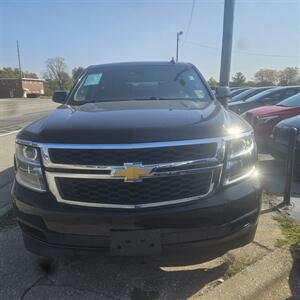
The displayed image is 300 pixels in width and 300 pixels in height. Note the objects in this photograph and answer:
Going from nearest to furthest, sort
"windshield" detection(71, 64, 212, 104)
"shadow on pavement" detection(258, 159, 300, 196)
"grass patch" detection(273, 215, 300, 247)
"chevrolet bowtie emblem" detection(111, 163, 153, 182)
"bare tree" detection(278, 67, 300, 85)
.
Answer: "chevrolet bowtie emblem" detection(111, 163, 153, 182) → "grass patch" detection(273, 215, 300, 247) → "windshield" detection(71, 64, 212, 104) → "shadow on pavement" detection(258, 159, 300, 196) → "bare tree" detection(278, 67, 300, 85)

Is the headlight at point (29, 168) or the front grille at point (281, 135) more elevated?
the headlight at point (29, 168)

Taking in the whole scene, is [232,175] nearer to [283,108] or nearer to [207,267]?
[207,267]

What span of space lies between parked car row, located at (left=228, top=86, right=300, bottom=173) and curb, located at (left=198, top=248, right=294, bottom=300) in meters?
3.00

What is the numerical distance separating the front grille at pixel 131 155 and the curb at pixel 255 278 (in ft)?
3.40

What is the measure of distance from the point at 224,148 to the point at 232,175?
21 centimetres

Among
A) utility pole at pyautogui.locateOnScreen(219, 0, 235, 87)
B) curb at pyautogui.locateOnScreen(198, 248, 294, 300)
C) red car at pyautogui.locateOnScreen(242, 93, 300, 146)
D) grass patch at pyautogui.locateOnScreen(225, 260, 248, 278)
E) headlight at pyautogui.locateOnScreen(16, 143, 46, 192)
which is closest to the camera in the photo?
headlight at pyautogui.locateOnScreen(16, 143, 46, 192)

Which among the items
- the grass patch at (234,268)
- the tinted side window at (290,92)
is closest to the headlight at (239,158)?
the grass patch at (234,268)

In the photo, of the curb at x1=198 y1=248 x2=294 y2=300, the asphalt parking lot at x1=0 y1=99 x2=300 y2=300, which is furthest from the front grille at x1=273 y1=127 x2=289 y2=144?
the curb at x1=198 y1=248 x2=294 y2=300

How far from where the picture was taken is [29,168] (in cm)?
264

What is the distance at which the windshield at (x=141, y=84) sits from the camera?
4055 mm

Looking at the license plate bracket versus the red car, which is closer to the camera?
the license plate bracket

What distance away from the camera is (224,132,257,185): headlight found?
258 cm

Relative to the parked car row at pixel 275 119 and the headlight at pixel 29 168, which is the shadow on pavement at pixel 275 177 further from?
the headlight at pixel 29 168

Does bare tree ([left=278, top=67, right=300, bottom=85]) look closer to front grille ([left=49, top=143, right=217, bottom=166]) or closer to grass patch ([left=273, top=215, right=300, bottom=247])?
grass patch ([left=273, top=215, right=300, bottom=247])
